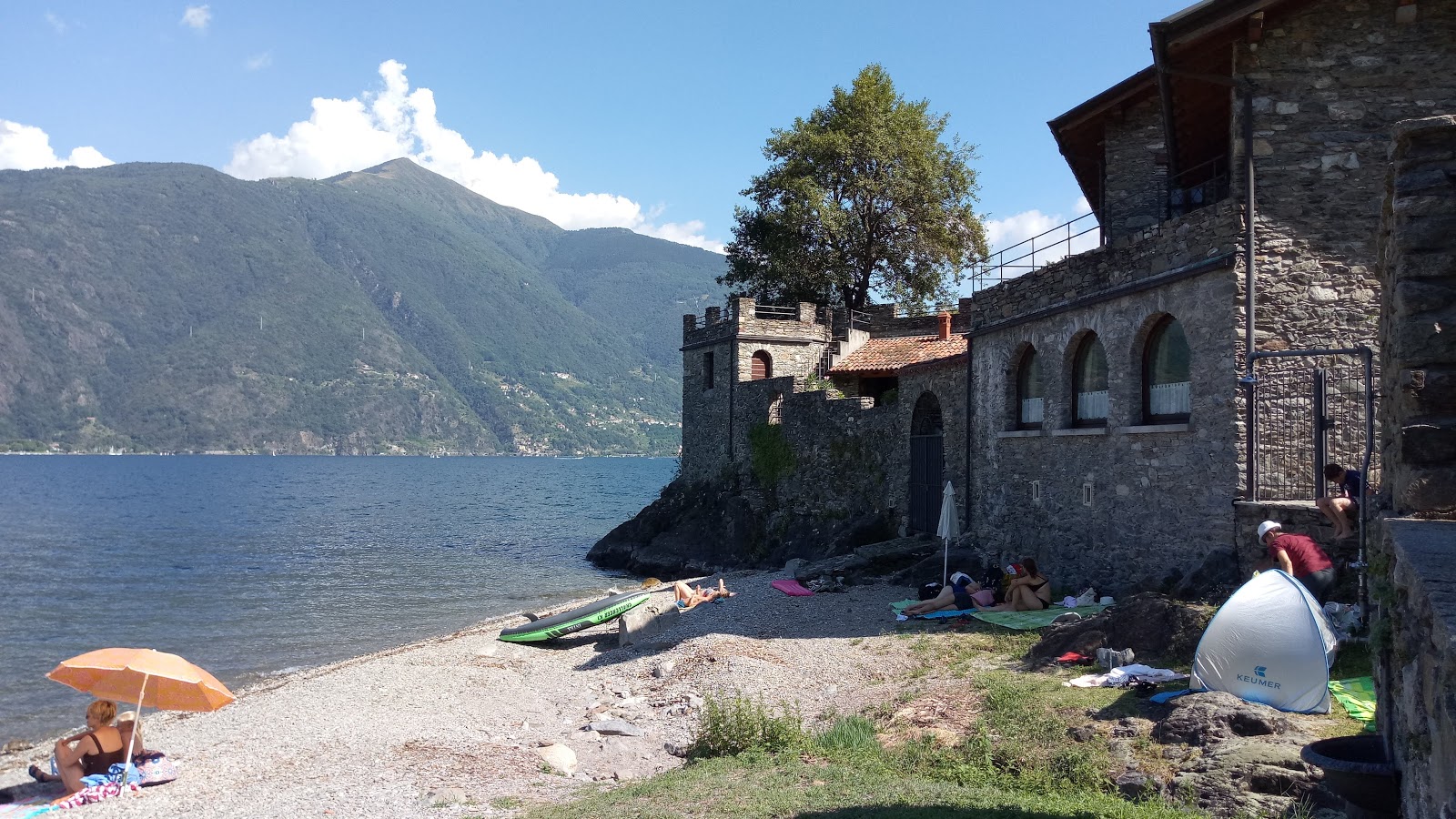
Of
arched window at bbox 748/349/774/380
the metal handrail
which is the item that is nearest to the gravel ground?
arched window at bbox 748/349/774/380

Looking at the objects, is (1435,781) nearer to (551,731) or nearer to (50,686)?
(551,731)

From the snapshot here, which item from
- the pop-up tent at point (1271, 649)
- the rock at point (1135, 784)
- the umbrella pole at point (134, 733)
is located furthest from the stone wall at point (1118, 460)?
the umbrella pole at point (134, 733)

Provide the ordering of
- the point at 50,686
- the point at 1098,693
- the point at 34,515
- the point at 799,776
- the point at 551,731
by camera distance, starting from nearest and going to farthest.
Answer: the point at 799,776 < the point at 1098,693 < the point at 551,731 < the point at 50,686 < the point at 34,515

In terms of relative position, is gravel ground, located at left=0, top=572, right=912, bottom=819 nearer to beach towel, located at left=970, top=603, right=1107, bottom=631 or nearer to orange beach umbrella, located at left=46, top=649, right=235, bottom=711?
orange beach umbrella, located at left=46, top=649, right=235, bottom=711

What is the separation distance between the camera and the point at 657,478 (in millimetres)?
144875

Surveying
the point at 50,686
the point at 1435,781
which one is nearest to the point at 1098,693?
the point at 1435,781

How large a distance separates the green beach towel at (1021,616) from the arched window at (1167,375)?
116 inches

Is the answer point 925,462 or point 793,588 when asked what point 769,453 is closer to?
point 925,462

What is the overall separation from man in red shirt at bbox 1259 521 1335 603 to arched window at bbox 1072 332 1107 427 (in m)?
5.24

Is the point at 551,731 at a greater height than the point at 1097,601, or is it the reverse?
the point at 1097,601

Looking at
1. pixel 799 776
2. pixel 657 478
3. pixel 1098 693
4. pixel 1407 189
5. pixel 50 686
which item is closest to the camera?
pixel 1407 189

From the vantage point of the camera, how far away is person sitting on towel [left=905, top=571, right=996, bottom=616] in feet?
53.6

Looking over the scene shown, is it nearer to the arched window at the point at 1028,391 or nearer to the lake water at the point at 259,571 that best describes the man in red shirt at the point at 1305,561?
the arched window at the point at 1028,391

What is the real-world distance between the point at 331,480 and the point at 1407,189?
12555cm
